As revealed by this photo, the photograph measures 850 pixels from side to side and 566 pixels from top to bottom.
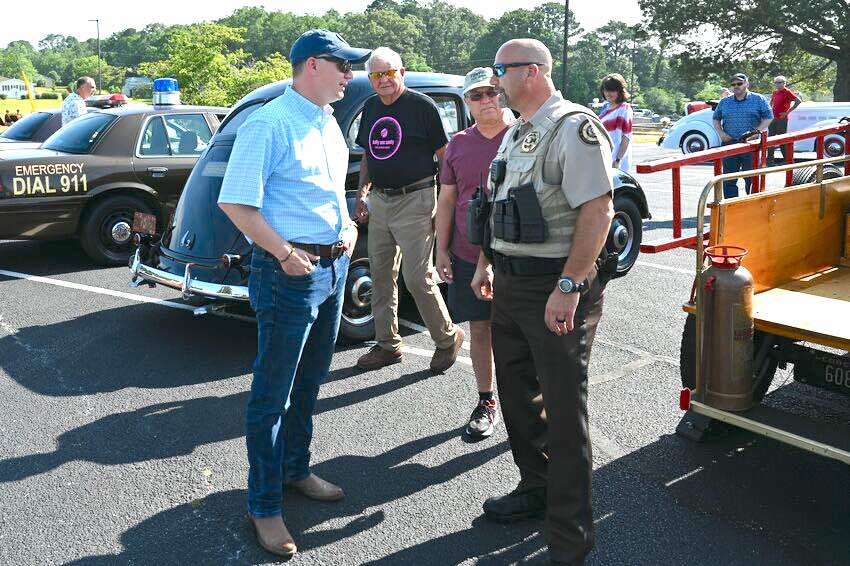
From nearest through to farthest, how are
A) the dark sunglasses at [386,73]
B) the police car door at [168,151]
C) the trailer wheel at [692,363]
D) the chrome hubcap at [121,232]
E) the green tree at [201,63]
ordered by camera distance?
1. the trailer wheel at [692,363]
2. the dark sunglasses at [386,73]
3. the chrome hubcap at [121,232]
4. the police car door at [168,151]
5. the green tree at [201,63]

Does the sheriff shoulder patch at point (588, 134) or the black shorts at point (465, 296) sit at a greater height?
the sheriff shoulder patch at point (588, 134)

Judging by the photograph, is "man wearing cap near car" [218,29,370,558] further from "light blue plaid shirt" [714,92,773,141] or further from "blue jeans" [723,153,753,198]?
"light blue plaid shirt" [714,92,773,141]

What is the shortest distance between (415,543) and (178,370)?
2.59 meters

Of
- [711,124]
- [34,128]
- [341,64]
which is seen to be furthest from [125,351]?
[711,124]

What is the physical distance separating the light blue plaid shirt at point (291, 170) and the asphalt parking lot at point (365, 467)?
1.28 meters

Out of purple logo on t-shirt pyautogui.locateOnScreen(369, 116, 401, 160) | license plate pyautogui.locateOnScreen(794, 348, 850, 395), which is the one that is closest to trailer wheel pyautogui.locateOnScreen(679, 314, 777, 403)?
license plate pyautogui.locateOnScreen(794, 348, 850, 395)

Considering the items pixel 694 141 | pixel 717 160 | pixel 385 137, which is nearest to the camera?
pixel 717 160

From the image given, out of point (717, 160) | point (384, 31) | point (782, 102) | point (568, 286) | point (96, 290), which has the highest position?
point (384, 31)

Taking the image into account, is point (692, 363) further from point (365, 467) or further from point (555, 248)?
point (365, 467)

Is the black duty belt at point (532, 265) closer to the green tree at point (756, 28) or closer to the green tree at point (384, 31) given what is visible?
the green tree at point (756, 28)

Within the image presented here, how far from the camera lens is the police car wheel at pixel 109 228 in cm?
815

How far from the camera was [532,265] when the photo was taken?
298cm

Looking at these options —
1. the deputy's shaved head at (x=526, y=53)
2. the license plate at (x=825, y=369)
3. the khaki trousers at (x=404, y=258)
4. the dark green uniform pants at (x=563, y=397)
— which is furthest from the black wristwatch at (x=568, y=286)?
the khaki trousers at (x=404, y=258)

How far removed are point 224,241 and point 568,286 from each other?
322cm
